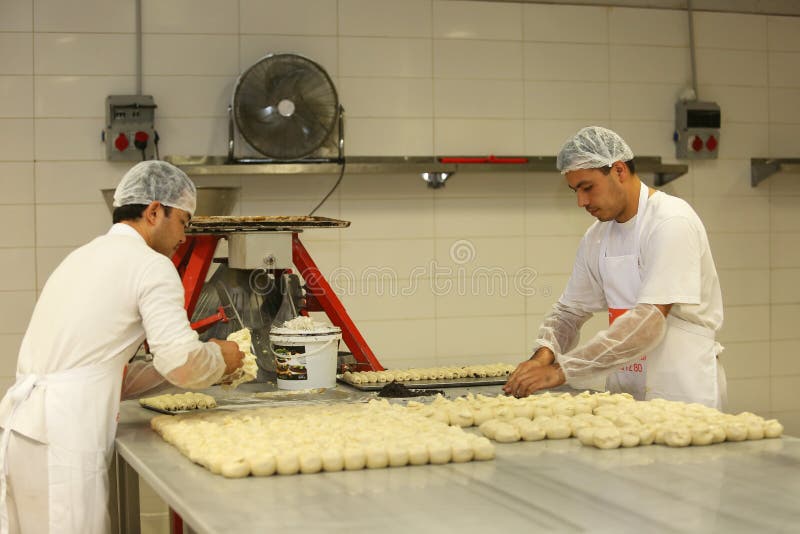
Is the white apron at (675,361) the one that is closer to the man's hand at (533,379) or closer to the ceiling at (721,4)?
the man's hand at (533,379)

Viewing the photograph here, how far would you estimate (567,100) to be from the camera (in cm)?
512

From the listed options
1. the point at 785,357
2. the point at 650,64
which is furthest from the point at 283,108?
the point at 785,357

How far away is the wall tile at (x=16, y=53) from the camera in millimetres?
4473

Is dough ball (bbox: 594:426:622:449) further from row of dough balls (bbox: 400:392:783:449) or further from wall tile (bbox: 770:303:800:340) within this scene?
wall tile (bbox: 770:303:800:340)

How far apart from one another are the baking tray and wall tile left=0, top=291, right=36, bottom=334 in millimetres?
1965

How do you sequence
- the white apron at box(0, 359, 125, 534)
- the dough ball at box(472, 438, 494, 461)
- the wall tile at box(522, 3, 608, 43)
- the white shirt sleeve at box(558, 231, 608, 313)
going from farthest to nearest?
1. the wall tile at box(522, 3, 608, 43)
2. the white shirt sleeve at box(558, 231, 608, 313)
3. the white apron at box(0, 359, 125, 534)
4. the dough ball at box(472, 438, 494, 461)

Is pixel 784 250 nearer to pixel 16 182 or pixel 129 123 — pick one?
pixel 129 123

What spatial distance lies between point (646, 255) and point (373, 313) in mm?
2196

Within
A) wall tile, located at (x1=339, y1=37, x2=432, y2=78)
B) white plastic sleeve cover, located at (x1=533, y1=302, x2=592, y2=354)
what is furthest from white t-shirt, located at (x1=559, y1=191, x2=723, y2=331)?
wall tile, located at (x1=339, y1=37, x2=432, y2=78)

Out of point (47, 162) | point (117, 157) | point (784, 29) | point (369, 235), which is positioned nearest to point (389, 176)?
point (369, 235)

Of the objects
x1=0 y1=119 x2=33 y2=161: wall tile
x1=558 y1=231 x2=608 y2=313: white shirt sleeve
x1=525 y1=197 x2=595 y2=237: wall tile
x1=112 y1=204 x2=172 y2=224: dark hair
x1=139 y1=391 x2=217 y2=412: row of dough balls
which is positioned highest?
x1=0 y1=119 x2=33 y2=161: wall tile

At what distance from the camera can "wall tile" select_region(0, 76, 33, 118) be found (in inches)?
177

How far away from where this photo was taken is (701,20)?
531cm

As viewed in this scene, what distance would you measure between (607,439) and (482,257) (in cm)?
297
